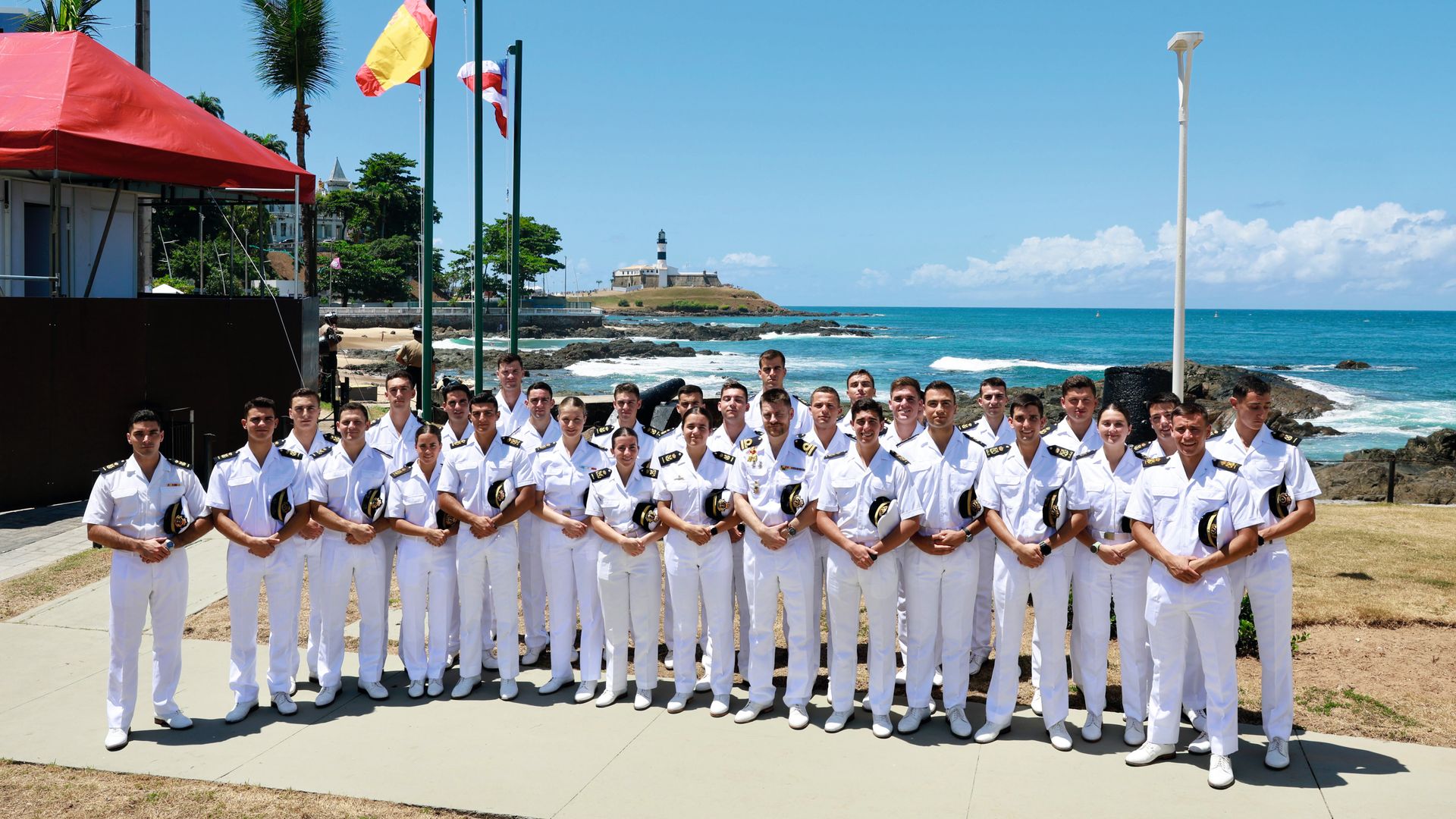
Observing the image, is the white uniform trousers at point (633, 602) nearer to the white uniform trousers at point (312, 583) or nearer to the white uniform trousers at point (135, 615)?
the white uniform trousers at point (312, 583)

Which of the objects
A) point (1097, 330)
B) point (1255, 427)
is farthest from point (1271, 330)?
point (1255, 427)

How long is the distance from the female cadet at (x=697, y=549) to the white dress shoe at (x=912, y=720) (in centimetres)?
109

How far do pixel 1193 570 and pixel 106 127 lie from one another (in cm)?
1369

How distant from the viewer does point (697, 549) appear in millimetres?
6672

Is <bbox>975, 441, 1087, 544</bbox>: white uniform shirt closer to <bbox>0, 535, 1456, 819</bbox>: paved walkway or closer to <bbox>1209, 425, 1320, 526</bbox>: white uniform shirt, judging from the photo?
<bbox>1209, 425, 1320, 526</bbox>: white uniform shirt

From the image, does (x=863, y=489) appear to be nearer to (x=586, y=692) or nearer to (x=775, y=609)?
(x=775, y=609)

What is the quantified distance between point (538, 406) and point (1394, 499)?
14.9 m

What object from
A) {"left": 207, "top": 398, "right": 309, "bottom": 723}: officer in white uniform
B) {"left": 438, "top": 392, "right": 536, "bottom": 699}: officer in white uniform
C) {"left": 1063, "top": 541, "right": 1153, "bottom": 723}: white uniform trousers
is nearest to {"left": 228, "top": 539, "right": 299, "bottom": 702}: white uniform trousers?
{"left": 207, "top": 398, "right": 309, "bottom": 723}: officer in white uniform

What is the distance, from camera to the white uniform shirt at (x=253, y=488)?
6395 millimetres

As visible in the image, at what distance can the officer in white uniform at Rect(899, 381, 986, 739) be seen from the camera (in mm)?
6203

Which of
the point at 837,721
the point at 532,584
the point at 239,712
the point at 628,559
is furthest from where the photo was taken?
the point at 532,584

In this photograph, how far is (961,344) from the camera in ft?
319

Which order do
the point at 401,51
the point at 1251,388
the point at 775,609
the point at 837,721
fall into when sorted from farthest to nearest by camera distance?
1. the point at 401,51
2. the point at 775,609
3. the point at 837,721
4. the point at 1251,388

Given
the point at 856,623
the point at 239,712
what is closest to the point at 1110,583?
the point at 856,623
